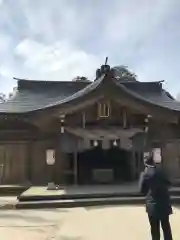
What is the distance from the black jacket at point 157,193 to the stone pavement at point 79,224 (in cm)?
163

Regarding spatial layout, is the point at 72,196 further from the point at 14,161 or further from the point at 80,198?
the point at 14,161

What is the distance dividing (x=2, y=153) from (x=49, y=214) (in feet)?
24.5

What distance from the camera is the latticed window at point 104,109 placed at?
15867 millimetres

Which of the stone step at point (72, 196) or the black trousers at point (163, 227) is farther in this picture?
the stone step at point (72, 196)

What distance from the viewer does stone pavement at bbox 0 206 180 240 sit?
733 cm

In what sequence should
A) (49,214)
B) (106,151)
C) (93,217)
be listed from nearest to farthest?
1. (93,217)
2. (49,214)
3. (106,151)

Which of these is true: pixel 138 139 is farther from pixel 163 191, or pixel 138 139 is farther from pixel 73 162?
pixel 163 191

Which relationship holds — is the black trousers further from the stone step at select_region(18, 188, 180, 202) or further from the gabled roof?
the gabled roof

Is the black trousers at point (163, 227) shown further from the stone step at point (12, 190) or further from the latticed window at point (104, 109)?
the stone step at point (12, 190)

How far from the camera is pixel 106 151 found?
1838 cm

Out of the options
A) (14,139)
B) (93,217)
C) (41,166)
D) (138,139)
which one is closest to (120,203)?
(93,217)

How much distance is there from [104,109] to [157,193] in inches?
411

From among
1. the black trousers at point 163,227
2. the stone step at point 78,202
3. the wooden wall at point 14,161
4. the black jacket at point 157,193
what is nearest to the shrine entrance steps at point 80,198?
the stone step at point 78,202

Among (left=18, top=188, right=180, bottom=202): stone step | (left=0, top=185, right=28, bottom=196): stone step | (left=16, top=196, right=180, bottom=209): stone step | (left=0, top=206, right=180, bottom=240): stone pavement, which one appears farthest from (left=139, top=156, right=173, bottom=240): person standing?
(left=0, top=185, right=28, bottom=196): stone step
